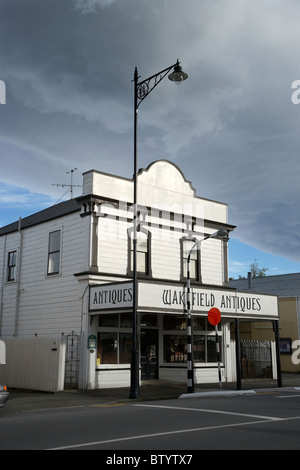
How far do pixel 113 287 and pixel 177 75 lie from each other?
793 cm

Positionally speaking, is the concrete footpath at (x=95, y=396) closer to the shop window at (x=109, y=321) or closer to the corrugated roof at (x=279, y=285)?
the shop window at (x=109, y=321)

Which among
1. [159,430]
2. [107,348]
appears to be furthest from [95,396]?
[159,430]

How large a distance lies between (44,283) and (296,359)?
17.1 meters

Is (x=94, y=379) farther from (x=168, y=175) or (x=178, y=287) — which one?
(x=168, y=175)

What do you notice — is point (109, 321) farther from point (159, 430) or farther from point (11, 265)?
point (159, 430)

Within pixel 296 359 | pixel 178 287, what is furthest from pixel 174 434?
pixel 296 359

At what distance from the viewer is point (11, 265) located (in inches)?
1014

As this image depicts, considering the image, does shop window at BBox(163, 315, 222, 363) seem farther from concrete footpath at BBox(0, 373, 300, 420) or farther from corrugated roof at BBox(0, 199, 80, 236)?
corrugated roof at BBox(0, 199, 80, 236)

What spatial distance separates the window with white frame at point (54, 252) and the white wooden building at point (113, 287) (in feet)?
0.15

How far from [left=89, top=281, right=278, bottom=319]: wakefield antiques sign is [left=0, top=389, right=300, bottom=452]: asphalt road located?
5.63 metres

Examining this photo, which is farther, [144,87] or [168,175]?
[168,175]

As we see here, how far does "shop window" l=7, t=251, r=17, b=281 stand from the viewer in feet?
83.8

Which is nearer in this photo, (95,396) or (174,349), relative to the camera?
(95,396)

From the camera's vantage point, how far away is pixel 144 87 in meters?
17.9
